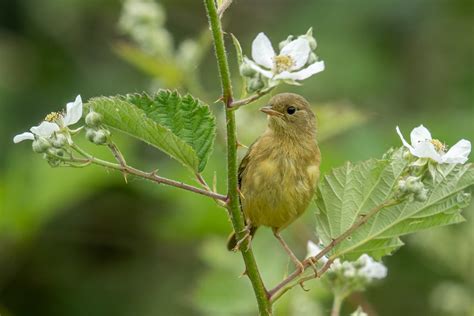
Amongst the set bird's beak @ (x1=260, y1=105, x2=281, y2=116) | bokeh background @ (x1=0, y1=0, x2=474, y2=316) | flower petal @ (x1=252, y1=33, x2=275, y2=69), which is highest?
bokeh background @ (x1=0, y1=0, x2=474, y2=316)

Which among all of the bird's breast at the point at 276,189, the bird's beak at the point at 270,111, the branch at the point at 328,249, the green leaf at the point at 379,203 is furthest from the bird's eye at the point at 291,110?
the branch at the point at 328,249

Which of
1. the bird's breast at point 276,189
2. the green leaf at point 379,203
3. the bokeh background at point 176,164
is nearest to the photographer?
the green leaf at point 379,203

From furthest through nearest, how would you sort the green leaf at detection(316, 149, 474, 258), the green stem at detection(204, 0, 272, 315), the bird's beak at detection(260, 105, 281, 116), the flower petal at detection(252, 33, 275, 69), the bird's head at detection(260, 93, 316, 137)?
the bird's head at detection(260, 93, 316, 137) < the bird's beak at detection(260, 105, 281, 116) < the green leaf at detection(316, 149, 474, 258) < the flower petal at detection(252, 33, 275, 69) < the green stem at detection(204, 0, 272, 315)

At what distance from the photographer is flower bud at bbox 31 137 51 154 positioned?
2.44 meters

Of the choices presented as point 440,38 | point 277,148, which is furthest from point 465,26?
point 277,148

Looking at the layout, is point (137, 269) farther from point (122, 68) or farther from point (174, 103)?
point (174, 103)

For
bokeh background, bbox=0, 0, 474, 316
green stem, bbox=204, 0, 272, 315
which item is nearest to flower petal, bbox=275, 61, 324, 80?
green stem, bbox=204, 0, 272, 315

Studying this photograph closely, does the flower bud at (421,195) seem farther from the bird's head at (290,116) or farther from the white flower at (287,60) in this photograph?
the bird's head at (290,116)

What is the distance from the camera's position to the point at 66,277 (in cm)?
646

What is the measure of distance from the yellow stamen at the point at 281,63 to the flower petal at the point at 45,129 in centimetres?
58

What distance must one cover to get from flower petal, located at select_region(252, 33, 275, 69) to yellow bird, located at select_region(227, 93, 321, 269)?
833 millimetres

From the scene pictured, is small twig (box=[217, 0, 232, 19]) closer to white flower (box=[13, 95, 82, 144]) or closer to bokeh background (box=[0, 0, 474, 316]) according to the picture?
white flower (box=[13, 95, 82, 144])

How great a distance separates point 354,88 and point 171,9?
6.22ft

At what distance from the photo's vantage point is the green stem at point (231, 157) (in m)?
2.24
